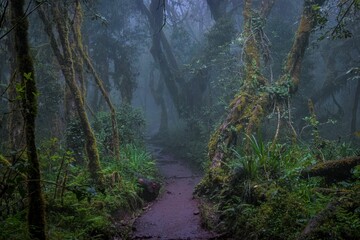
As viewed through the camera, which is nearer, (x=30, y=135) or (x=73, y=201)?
(x=30, y=135)

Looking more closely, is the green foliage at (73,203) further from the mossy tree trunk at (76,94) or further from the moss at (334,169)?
the moss at (334,169)

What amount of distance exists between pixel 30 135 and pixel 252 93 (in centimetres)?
827

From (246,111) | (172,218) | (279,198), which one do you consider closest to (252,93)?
(246,111)

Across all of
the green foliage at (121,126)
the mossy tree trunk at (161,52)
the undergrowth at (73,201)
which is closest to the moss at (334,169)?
the undergrowth at (73,201)

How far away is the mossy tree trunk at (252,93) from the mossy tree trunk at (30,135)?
5758 millimetres

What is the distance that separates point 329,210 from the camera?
14.6ft

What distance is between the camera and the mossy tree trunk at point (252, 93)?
9898mm

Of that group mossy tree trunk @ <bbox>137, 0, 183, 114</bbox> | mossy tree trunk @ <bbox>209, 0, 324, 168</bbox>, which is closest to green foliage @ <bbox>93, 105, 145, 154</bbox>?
mossy tree trunk @ <bbox>209, 0, 324, 168</bbox>

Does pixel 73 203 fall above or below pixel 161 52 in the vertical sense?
below

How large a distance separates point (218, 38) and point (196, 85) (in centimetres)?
398

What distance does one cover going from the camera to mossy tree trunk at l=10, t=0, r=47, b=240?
13.2 ft

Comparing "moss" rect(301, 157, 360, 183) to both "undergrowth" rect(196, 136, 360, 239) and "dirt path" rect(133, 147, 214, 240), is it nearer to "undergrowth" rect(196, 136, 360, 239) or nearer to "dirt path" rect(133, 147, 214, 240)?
"undergrowth" rect(196, 136, 360, 239)

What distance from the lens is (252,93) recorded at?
1101 cm

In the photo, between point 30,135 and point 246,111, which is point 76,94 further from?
point 246,111
